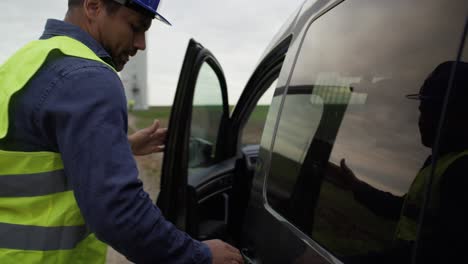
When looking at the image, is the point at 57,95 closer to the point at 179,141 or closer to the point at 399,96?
the point at 399,96

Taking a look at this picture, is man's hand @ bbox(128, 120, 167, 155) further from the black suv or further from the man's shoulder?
the man's shoulder

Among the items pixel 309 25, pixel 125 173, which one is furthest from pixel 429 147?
pixel 309 25

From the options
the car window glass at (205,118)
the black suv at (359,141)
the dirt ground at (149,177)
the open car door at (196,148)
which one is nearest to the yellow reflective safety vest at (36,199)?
the black suv at (359,141)

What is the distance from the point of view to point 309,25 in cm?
168

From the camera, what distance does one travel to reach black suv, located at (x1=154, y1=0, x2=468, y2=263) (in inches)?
35.3

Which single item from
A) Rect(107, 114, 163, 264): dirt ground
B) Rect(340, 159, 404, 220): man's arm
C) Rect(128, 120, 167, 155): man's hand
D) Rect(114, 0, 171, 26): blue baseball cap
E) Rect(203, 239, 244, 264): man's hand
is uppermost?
Rect(114, 0, 171, 26): blue baseball cap

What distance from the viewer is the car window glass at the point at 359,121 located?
1.00 meters

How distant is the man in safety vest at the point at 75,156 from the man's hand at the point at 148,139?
761 millimetres

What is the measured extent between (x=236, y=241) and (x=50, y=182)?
1.72 meters

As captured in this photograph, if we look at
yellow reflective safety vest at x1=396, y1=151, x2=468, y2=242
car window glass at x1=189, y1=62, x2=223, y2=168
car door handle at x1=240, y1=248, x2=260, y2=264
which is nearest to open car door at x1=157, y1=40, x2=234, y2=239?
car window glass at x1=189, y1=62, x2=223, y2=168

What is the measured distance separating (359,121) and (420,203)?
1.19ft

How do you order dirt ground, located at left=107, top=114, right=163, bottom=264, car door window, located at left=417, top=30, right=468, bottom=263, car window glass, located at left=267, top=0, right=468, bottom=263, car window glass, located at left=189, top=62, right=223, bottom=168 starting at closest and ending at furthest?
car door window, located at left=417, top=30, right=468, bottom=263, car window glass, located at left=267, top=0, right=468, bottom=263, car window glass, located at left=189, top=62, right=223, bottom=168, dirt ground, located at left=107, top=114, right=163, bottom=264

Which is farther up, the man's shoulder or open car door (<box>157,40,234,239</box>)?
the man's shoulder

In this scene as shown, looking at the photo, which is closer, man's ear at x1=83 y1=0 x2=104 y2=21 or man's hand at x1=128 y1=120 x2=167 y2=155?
man's ear at x1=83 y1=0 x2=104 y2=21
